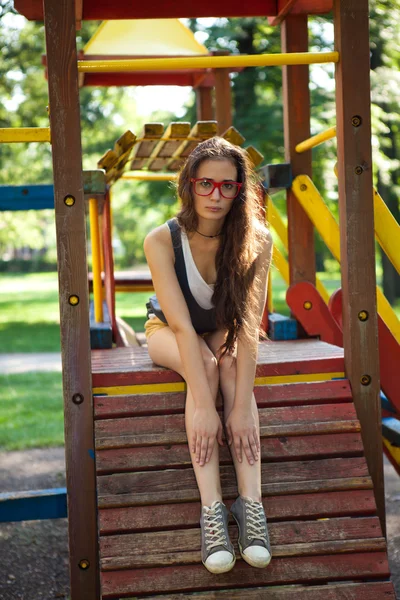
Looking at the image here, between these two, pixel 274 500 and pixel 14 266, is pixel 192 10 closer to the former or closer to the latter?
pixel 274 500

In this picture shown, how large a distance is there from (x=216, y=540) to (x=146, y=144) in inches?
125

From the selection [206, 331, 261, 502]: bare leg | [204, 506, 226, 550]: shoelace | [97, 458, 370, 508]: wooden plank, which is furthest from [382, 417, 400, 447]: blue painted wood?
[204, 506, 226, 550]: shoelace

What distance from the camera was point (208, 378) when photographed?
3.36 metres

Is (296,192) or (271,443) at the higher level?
(296,192)

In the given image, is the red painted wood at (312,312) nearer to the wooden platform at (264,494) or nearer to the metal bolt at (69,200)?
the wooden platform at (264,494)

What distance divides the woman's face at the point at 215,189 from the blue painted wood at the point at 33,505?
152 centimetres

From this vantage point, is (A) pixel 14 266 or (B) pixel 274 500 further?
(A) pixel 14 266

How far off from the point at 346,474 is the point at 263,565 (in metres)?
0.63

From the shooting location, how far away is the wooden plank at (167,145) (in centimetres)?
500

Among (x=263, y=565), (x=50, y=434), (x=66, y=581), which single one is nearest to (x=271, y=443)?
(x=263, y=565)

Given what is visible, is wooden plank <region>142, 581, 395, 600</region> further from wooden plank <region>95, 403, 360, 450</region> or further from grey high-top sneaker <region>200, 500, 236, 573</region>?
wooden plank <region>95, 403, 360, 450</region>

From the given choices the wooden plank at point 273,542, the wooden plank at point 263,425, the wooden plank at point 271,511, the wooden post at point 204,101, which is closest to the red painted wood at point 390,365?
the wooden plank at point 263,425

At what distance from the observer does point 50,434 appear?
303 inches

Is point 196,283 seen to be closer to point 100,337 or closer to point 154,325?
point 154,325
